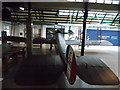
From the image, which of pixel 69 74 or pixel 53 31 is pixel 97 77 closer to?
pixel 69 74

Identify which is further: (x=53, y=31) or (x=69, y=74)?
(x=53, y=31)

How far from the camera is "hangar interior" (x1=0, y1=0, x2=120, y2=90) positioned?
3854 millimetres

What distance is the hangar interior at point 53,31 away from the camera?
3854mm

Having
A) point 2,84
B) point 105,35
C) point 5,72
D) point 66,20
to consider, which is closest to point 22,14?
point 66,20

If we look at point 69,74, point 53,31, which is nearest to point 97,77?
point 69,74

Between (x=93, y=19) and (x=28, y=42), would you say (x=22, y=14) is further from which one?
(x=93, y=19)

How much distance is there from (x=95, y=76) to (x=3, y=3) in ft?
13.2

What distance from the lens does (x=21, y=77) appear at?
2.10 metres

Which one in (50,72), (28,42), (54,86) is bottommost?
(54,86)

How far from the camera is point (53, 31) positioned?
27.8ft

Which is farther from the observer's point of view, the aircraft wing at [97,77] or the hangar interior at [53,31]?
the hangar interior at [53,31]

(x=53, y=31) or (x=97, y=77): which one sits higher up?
(x=53, y=31)

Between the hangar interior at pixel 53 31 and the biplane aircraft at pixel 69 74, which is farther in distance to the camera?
the hangar interior at pixel 53 31

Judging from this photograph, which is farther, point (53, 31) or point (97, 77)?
point (53, 31)
